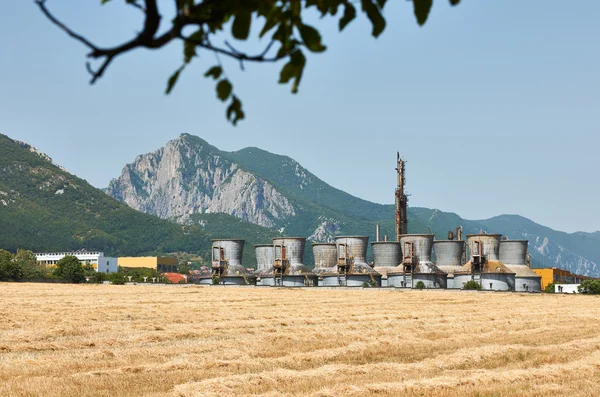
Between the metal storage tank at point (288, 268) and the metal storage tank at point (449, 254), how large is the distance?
67.7 ft

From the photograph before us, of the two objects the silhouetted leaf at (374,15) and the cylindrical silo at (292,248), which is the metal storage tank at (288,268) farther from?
the silhouetted leaf at (374,15)

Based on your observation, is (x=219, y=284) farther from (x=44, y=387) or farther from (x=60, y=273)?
(x=44, y=387)

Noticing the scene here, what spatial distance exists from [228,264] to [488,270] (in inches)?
1742

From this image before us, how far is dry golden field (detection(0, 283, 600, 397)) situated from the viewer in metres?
19.0

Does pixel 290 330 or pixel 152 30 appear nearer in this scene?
pixel 152 30

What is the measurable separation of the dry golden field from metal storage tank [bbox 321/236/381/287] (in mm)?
79900

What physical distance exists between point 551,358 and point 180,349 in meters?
12.1

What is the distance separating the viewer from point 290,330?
116 feet

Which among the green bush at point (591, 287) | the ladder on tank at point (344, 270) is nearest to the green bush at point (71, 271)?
the ladder on tank at point (344, 270)

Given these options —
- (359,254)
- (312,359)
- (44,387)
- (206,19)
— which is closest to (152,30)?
(206,19)

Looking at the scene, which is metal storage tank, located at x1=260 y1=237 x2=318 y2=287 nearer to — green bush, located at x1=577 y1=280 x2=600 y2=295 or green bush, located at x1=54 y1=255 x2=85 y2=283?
green bush, located at x1=54 y1=255 x2=85 y2=283

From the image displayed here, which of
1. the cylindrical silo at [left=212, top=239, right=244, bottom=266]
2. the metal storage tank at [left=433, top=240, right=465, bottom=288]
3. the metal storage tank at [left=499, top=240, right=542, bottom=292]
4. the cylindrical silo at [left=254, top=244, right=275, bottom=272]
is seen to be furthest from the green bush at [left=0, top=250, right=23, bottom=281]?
the metal storage tank at [left=499, top=240, right=542, bottom=292]

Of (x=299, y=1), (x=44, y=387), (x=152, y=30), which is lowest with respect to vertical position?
(x=44, y=387)

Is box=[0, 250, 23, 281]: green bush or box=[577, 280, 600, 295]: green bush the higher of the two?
box=[0, 250, 23, 281]: green bush
